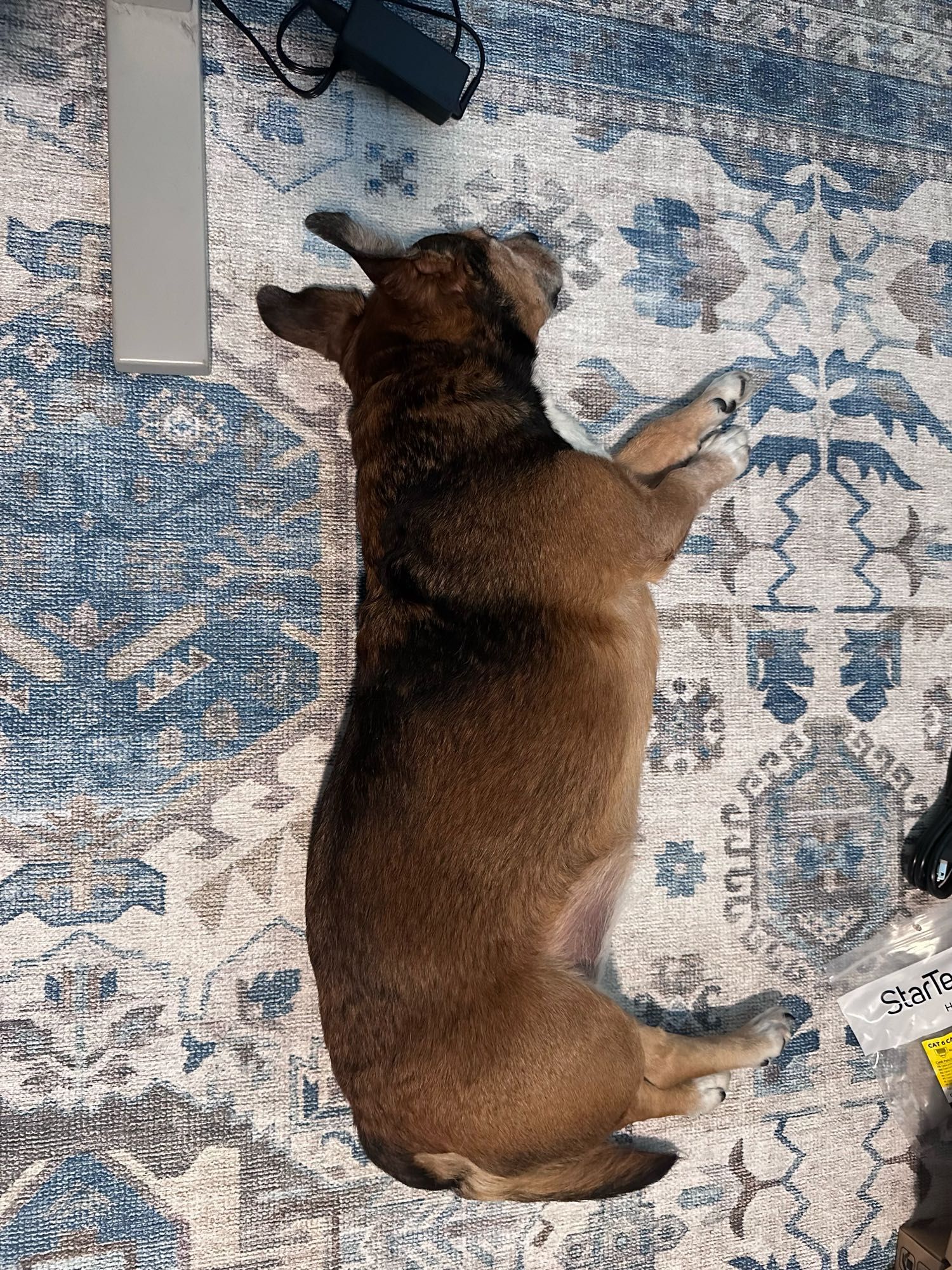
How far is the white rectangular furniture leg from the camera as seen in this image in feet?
6.24

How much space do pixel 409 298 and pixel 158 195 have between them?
2.27 ft

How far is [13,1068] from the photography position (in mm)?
1874

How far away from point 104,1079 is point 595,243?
2223 millimetres

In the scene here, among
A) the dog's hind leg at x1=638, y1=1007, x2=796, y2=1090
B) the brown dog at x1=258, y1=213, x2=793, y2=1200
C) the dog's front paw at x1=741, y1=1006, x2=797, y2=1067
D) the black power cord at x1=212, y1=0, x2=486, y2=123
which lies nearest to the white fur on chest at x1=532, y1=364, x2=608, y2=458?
the brown dog at x1=258, y1=213, x2=793, y2=1200

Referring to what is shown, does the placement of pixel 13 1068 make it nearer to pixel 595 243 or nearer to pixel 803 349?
pixel 595 243

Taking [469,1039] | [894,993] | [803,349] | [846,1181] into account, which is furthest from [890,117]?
[846,1181]

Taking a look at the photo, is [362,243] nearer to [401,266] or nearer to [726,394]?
[401,266]

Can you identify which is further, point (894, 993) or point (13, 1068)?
point (894, 993)

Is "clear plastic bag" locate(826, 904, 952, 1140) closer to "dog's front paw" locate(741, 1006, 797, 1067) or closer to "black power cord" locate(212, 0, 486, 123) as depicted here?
"dog's front paw" locate(741, 1006, 797, 1067)

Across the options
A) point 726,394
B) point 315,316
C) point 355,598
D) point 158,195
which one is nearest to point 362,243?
point 315,316

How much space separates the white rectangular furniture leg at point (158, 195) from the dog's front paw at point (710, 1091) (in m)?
2.00

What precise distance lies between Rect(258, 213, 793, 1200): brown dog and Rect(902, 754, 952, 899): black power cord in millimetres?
928

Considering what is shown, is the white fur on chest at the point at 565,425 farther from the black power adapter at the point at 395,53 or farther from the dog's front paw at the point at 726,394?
the black power adapter at the point at 395,53

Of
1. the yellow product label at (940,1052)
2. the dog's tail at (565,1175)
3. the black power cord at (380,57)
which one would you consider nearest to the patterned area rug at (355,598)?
the black power cord at (380,57)
